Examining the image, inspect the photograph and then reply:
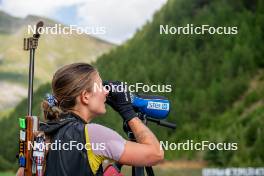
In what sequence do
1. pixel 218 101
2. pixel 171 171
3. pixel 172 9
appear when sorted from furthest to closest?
1. pixel 172 9
2. pixel 218 101
3. pixel 171 171

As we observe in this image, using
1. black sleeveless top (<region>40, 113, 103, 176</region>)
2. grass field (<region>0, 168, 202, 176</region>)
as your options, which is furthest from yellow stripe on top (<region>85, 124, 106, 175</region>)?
grass field (<region>0, 168, 202, 176</region>)

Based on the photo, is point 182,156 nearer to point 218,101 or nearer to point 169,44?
point 218,101

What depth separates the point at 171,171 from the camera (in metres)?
15.7

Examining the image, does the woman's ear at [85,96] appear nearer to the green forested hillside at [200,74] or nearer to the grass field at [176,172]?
the grass field at [176,172]

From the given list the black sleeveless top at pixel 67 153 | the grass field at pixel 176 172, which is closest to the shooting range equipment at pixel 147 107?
the black sleeveless top at pixel 67 153

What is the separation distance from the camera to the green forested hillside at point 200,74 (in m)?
18.0

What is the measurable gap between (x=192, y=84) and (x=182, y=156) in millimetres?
3305

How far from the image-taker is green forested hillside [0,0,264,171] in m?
18.0

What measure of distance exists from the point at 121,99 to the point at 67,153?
9.3 inches

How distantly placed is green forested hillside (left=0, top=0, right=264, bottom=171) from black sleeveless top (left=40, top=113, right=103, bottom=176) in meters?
15.1

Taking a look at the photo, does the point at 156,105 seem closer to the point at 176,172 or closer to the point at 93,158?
the point at 93,158

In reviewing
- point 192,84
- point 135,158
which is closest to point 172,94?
point 192,84

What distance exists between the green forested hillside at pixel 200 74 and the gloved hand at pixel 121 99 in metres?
15.1

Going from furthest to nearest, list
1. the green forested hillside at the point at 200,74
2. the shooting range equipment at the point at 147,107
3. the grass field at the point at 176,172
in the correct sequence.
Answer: the green forested hillside at the point at 200,74 < the grass field at the point at 176,172 < the shooting range equipment at the point at 147,107
